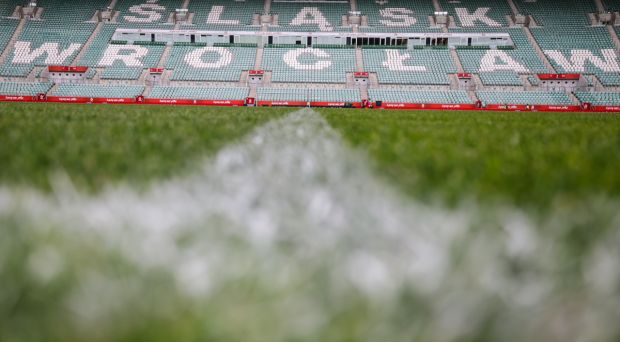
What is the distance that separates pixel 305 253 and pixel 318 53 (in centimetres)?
3159

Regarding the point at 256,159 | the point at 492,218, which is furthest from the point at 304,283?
the point at 256,159

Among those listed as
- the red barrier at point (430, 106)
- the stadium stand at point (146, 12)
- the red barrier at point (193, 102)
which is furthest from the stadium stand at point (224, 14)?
the red barrier at point (430, 106)

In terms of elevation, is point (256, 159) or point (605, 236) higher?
point (256, 159)

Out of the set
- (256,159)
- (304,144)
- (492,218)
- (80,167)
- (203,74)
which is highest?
(203,74)

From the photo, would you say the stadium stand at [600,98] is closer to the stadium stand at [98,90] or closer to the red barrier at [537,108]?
the red barrier at [537,108]

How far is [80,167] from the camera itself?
7.50 ft

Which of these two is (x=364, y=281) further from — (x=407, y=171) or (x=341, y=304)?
(x=407, y=171)

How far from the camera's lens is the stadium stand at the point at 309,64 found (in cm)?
2906

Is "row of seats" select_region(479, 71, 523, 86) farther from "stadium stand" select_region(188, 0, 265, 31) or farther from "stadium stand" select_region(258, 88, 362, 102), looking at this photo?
"stadium stand" select_region(188, 0, 265, 31)

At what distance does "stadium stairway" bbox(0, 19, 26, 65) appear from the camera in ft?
96.1

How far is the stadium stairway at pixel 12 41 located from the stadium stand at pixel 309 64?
1714 centimetres

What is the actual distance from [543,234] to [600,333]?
0.61 meters

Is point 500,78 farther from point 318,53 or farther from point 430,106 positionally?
point 318,53

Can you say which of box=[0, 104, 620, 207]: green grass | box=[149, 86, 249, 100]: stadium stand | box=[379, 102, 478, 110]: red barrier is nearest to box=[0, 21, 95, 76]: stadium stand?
box=[149, 86, 249, 100]: stadium stand
